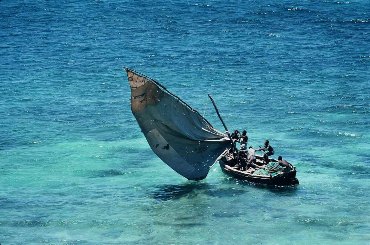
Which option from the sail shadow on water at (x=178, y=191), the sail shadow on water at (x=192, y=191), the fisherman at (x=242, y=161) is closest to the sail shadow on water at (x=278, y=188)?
the sail shadow on water at (x=192, y=191)

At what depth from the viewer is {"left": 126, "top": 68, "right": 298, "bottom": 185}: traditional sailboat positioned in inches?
2274

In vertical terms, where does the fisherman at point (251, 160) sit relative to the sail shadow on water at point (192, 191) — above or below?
above

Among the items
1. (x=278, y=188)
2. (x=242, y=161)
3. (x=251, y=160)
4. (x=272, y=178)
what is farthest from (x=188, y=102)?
(x=272, y=178)

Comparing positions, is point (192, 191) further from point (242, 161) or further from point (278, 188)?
point (278, 188)

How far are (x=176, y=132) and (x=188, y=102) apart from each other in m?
23.7

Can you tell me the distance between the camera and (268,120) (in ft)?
248

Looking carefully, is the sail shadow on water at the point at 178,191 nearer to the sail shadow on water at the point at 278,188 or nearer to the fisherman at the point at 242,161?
the fisherman at the point at 242,161

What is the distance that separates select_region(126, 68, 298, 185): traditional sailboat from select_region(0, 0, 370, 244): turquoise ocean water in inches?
35.9

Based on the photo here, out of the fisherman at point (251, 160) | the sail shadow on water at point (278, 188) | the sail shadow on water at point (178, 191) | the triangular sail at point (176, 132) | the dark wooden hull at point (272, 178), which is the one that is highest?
the triangular sail at point (176, 132)

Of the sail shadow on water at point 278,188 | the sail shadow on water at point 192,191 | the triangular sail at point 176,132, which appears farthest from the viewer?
the sail shadow on water at point 192,191

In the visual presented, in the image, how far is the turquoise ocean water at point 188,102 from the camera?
A: 5450 cm

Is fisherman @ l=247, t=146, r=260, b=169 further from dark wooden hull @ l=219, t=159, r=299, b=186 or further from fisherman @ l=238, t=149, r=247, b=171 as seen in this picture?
dark wooden hull @ l=219, t=159, r=299, b=186

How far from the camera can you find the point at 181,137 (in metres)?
59.2

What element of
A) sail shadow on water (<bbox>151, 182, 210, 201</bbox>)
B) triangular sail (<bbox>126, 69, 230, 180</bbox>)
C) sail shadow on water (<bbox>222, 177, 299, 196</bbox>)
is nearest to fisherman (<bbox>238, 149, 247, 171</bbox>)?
sail shadow on water (<bbox>222, 177, 299, 196</bbox>)
